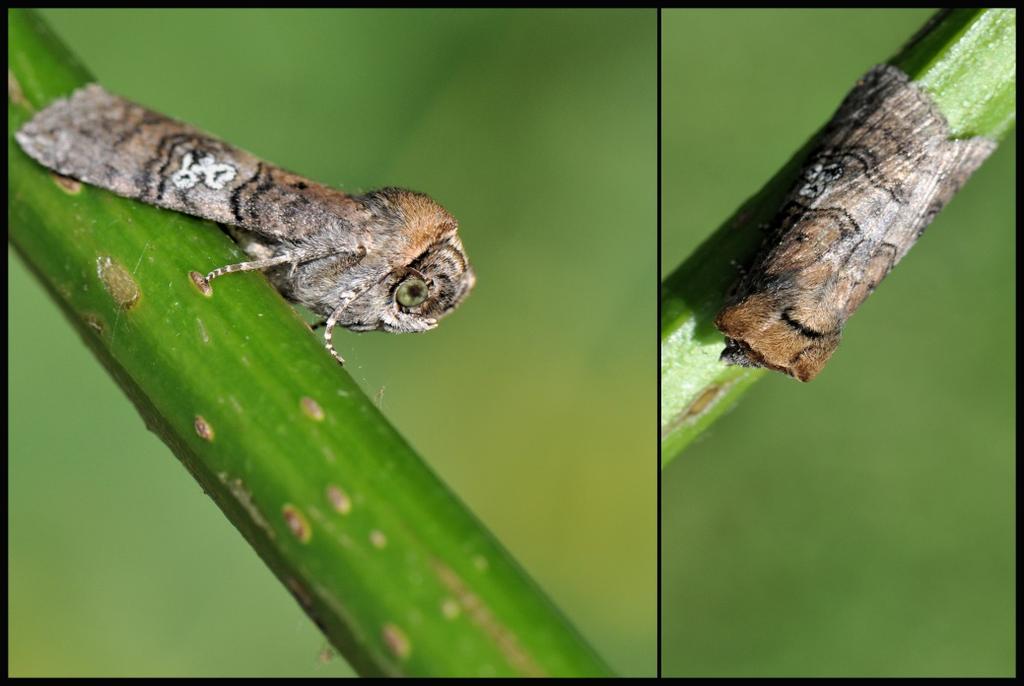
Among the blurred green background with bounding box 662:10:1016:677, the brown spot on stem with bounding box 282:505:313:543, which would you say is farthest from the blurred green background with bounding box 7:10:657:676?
the brown spot on stem with bounding box 282:505:313:543

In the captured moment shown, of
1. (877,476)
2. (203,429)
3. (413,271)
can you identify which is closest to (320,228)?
(413,271)

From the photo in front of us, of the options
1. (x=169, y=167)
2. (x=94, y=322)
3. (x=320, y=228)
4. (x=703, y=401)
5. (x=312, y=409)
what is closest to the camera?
(x=312, y=409)

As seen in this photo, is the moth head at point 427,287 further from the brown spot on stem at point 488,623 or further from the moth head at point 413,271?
the brown spot on stem at point 488,623

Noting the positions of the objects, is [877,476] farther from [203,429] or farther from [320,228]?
[203,429]

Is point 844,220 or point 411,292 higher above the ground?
point 844,220

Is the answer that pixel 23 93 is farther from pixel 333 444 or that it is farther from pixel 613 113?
pixel 613 113

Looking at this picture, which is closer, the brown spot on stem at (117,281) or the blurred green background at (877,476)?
the brown spot on stem at (117,281)

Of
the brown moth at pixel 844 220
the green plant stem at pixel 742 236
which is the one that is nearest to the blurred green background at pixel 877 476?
the brown moth at pixel 844 220
